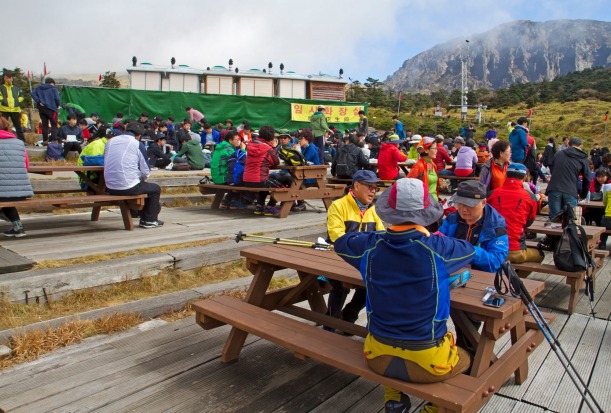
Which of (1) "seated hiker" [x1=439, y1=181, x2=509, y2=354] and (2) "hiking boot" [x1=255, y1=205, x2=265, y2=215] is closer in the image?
(1) "seated hiker" [x1=439, y1=181, x2=509, y2=354]

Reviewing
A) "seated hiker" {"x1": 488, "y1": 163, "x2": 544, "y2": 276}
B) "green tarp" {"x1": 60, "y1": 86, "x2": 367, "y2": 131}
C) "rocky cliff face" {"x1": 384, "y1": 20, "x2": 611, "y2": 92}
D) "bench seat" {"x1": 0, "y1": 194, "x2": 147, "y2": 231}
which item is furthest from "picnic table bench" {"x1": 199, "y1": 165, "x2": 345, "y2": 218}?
"rocky cliff face" {"x1": 384, "y1": 20, "x2": 611, "y2": 92}

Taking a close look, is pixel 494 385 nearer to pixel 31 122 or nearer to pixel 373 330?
pixel 373 330

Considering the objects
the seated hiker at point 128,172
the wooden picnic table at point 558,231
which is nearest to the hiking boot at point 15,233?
the seated hiker at point 128,172

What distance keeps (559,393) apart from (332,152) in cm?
1428

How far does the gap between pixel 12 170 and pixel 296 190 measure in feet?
13.6

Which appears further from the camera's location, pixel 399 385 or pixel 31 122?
pixel 31 122

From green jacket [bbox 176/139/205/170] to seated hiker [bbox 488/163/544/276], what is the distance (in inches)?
338

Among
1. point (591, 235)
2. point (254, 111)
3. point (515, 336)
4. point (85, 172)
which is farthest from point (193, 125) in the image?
point (515, 336)

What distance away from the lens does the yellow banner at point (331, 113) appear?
1873 centimetres

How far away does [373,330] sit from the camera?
8.85 ft

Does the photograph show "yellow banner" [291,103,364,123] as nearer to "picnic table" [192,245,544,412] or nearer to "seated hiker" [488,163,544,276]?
"seated hiker" [488,163,544,276]

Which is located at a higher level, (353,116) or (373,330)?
(353,116)

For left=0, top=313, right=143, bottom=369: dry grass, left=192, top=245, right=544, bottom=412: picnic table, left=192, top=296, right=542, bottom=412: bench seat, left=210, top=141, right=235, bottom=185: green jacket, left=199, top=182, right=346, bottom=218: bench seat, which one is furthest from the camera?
left=210, top=141, right=235, bottom=185: green jacket

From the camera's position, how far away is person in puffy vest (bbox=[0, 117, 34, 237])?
581 cm
